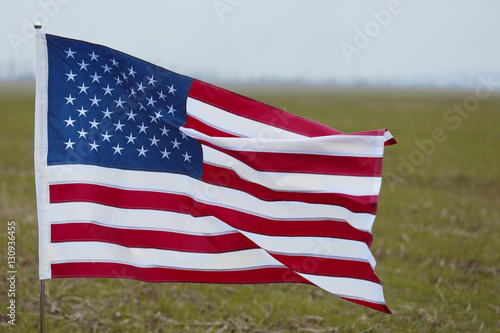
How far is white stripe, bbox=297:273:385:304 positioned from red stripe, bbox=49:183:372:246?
0.31 meters

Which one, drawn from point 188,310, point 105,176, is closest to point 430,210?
point 188,310

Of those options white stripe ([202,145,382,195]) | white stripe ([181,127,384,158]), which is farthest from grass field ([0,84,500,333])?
white stripe ([181,127,384,158])

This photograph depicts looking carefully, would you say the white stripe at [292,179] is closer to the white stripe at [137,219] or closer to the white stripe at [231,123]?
the white stripe at [231,123]

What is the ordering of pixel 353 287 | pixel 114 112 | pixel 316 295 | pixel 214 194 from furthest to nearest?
pixel 316 295, pixel 214 194, pixel 114 112, pixel 353 287

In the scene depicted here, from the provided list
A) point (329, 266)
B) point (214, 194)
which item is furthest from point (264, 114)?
point (329, 266)

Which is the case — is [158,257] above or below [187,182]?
below

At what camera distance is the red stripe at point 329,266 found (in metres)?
3.96

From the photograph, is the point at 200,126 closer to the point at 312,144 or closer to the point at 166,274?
the point at 312,144

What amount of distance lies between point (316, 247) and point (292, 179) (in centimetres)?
55

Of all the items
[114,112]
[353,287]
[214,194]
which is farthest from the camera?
[214,194]

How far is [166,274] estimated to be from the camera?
13.5ft

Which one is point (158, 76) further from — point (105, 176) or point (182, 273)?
point (182, 273)

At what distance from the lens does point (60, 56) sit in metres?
3.94

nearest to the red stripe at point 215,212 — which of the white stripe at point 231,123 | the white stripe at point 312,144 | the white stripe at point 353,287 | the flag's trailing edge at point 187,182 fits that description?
the flag's trailing edge at point 187,182
